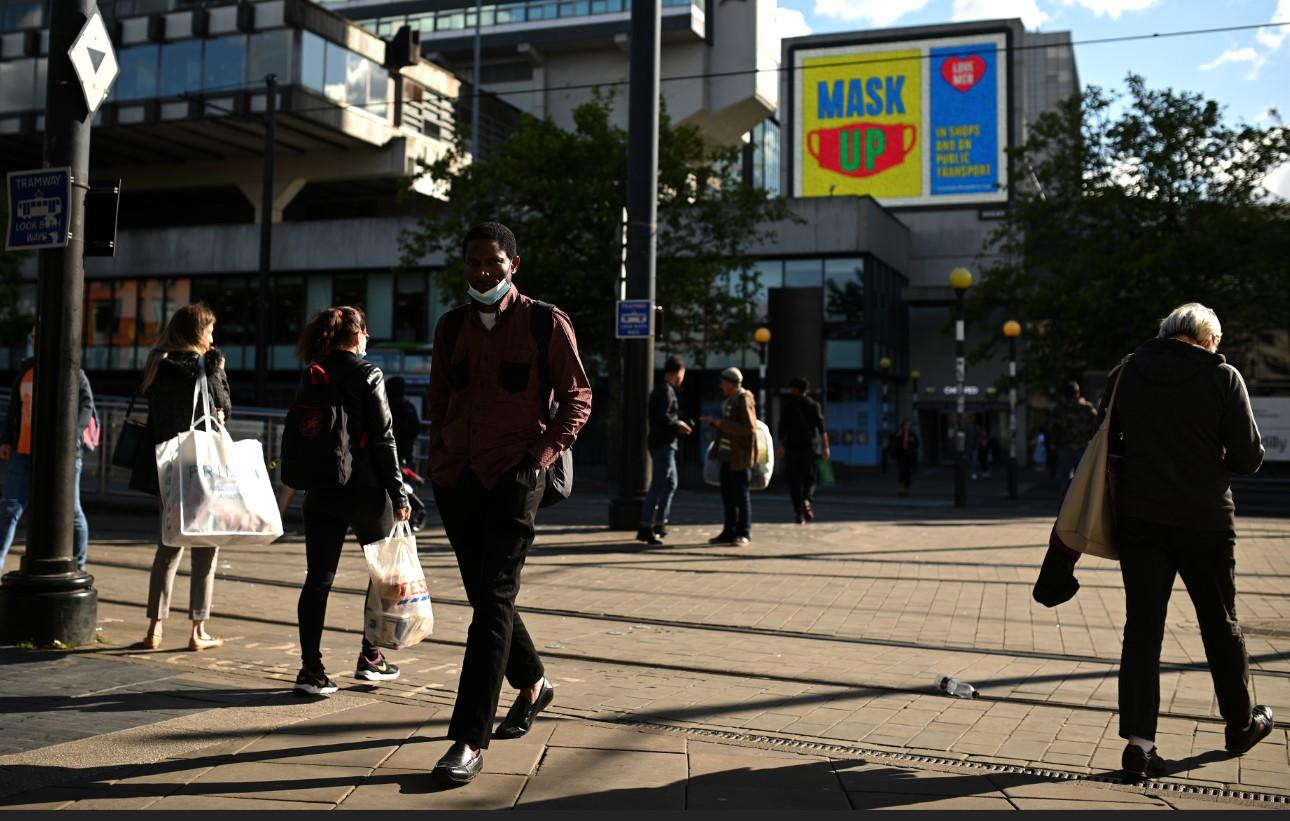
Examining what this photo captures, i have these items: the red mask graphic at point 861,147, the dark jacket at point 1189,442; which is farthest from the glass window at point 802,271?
the dark jacket at point 1189,442

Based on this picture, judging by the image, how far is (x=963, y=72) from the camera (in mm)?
50250

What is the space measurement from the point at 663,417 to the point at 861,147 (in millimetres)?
41843

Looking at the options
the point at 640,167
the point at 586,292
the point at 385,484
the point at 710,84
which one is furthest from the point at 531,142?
the point at 385,484

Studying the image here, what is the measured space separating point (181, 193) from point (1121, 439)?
4850cm

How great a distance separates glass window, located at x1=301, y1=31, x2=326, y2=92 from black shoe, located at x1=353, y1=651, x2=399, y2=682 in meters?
35.3

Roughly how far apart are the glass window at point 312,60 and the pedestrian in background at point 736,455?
29.4 meters

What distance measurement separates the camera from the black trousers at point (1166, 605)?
14.4 feet

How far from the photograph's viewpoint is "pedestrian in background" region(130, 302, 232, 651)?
6109 millimetres

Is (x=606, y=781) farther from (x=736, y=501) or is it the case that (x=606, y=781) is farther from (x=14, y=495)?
(x=736, y=501)

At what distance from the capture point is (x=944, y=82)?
50.6m

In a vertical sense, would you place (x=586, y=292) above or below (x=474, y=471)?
above

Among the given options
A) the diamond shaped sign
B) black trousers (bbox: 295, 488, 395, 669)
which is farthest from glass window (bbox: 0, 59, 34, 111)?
black trousers (bbox: 295, 488, 395, 669)

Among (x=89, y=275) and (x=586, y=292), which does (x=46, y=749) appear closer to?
(x=586, y=292)

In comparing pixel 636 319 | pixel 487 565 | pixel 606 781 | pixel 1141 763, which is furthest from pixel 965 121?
pixel 606 781
